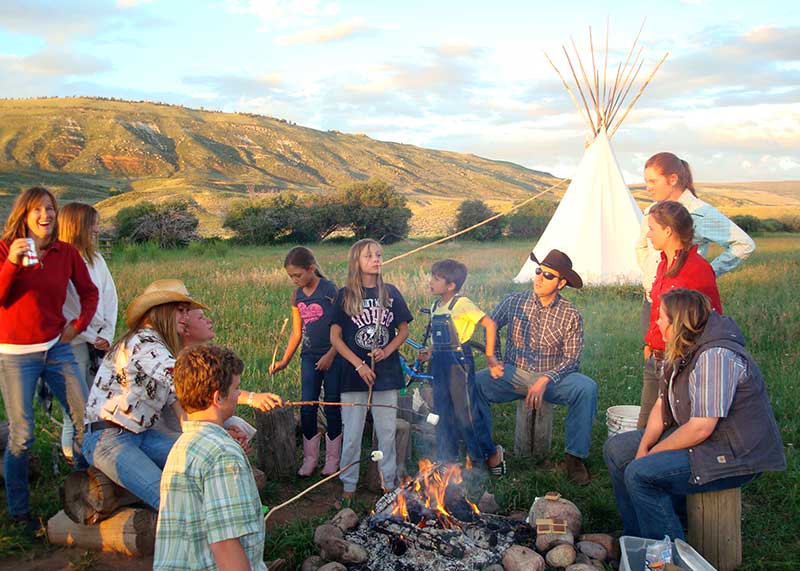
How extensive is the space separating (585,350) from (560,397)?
3518 mm

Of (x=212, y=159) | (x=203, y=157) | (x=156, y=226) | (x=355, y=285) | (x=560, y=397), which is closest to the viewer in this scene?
(x=355, y=285)

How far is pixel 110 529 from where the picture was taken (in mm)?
3566

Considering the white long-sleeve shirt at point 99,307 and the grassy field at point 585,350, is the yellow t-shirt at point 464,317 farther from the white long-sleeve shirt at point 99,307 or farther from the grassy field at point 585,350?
the white long-sleeve shirt at point 99,307

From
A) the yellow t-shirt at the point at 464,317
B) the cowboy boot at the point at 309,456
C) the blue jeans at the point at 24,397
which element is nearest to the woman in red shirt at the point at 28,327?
the blue jeans at the point at 24,397

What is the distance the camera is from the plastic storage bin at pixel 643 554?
121 inches

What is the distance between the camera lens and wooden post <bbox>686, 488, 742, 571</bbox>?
330 cm

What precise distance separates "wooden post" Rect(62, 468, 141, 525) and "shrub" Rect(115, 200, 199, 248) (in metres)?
19.5

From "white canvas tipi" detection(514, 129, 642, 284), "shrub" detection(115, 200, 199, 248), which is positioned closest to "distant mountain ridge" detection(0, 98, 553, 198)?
"shrub" detection(115, 200, 199, 248)

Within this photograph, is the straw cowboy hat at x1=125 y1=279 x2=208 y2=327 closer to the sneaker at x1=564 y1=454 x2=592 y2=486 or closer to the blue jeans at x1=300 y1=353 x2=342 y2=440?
the blue jeans at x1=300 y1=353 x2=342 y2=440

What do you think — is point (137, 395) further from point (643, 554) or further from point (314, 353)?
point (643, 554)

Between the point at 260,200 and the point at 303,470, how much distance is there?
23.9 m

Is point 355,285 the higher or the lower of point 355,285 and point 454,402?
the higher

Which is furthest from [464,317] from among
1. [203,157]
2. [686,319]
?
[203,157]

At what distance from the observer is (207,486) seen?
2.23m
